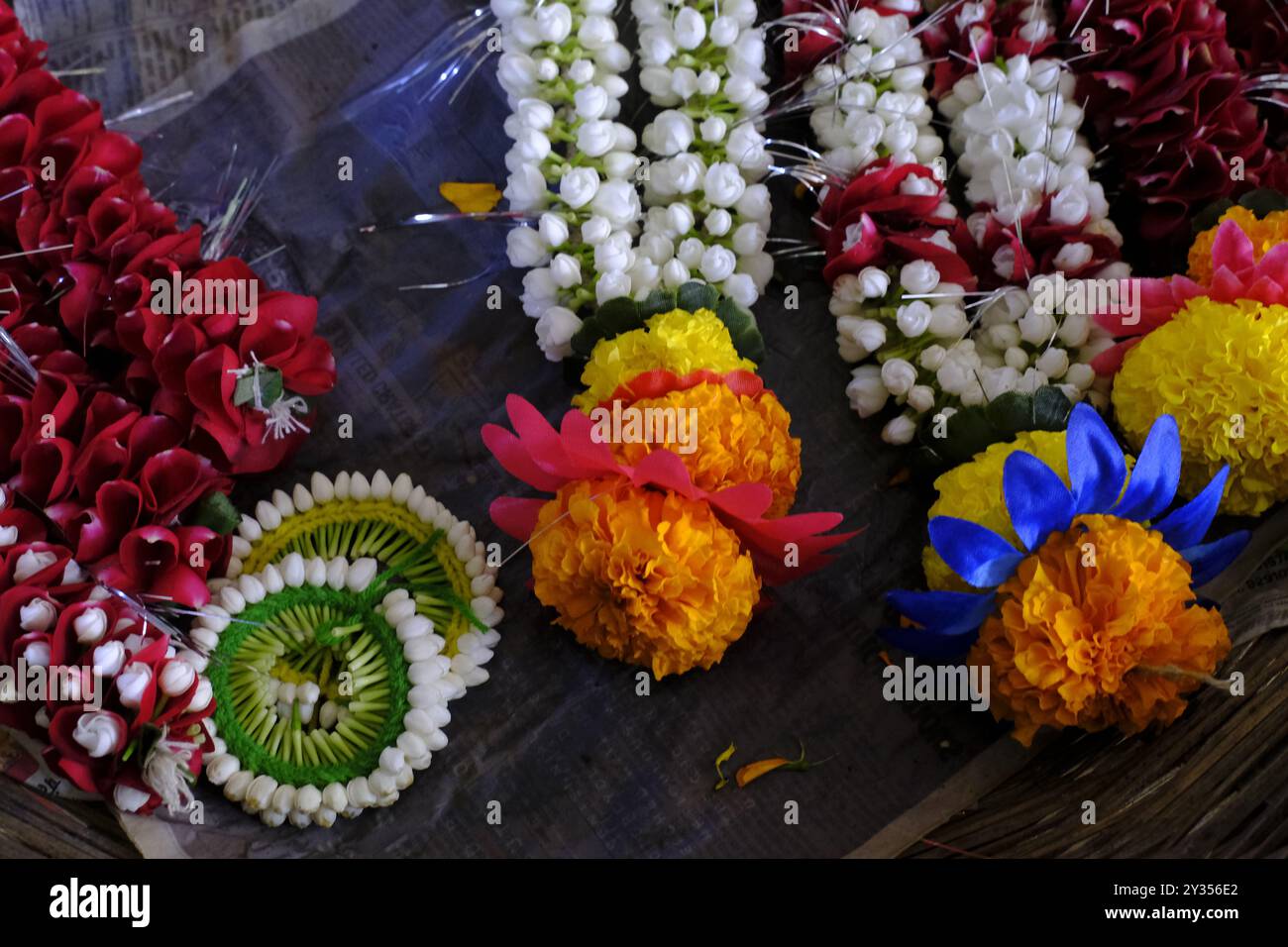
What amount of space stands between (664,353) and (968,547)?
197 mm

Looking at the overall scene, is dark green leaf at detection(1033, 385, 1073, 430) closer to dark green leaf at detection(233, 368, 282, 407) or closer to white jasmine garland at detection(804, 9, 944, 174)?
white jasmine garland at detection(804, 9, 944, 174)

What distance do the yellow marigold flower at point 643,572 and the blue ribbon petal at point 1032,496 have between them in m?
0.14

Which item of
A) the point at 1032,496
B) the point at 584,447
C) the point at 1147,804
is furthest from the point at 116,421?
the point at 1147,804

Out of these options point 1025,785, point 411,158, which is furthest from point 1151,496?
point 411,158

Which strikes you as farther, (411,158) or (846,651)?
(411,158)

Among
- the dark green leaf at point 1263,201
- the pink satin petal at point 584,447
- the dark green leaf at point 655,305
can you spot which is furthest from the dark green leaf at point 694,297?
the dark green leaf at point 1263,201

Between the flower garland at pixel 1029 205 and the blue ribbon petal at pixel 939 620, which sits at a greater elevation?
the flower garland at pixel 1029 205

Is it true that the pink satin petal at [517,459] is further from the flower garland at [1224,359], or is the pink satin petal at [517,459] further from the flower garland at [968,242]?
the flower garland at [1224,359]

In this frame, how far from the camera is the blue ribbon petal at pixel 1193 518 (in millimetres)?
643

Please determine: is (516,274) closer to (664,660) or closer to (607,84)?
(607,84)
